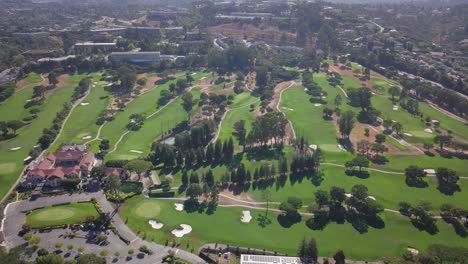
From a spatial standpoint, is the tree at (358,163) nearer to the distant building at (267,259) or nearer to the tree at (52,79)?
the distant building at (267,259)

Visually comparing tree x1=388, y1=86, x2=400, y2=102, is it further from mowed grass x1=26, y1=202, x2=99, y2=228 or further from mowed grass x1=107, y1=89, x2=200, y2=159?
mowed grass x1=26, y1=202, x2=99, y2=228

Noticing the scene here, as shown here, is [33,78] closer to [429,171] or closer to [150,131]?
[150,131]

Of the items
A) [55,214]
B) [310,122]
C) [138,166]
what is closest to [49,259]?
[55,214]

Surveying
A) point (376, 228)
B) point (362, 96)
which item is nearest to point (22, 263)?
point (376, 228)

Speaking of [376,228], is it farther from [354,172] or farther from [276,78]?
[276,78]

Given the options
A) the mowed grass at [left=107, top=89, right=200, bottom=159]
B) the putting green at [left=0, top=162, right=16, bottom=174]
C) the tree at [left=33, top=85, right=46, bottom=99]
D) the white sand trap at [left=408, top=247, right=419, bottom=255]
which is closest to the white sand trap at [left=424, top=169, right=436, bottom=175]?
the white sand trap at [left=408, top=247, right=419, bottom=255]

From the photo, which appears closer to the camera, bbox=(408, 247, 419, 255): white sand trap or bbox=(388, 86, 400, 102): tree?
bbox=(408, 247, 419, 255): white sand trap
